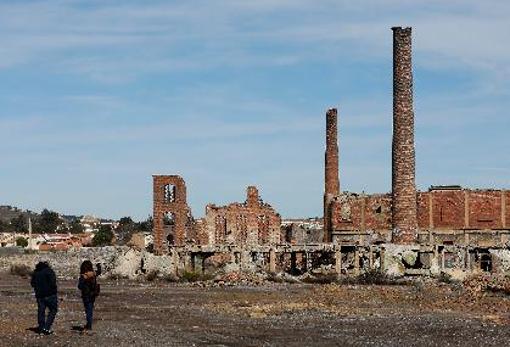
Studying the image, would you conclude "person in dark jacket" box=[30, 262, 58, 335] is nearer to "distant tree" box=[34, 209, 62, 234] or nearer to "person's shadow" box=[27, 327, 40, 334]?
"person's shadow" box=[27, 327, 40, 334]

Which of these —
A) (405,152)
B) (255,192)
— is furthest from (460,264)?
(255,192)

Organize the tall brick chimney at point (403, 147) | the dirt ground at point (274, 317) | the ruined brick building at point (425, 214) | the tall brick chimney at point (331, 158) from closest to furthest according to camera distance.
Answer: the dirt ground at point (274, 317) < the tall brick chimney at point (403, 147) < the ruined brick building at point (425, 214) < the tall brick chimney at point (331, 158)

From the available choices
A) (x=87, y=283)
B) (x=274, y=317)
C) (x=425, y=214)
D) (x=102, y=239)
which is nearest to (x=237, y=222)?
(x=425, y=214)

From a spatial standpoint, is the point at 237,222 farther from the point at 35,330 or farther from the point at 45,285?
the point at 45,285

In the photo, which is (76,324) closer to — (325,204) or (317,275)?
(317,275)

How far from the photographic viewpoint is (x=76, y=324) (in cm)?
2278

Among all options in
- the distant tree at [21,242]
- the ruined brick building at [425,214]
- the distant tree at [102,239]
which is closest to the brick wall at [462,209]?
the ruined brick building at [425,214]

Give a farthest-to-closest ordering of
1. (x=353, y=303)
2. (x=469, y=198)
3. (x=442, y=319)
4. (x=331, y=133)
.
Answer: (x=331, y=133) < (x=469, y=198) < (x=353, y=303) < (x=442, y=319)

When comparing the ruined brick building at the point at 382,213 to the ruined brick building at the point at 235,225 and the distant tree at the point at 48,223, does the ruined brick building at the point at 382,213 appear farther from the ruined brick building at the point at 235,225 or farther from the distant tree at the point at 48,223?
the distant tree at the point at 48,223

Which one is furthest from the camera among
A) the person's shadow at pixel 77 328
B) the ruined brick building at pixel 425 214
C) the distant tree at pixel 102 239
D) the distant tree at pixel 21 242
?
the distant tree at pixel 21 242

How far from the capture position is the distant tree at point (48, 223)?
5999 inches

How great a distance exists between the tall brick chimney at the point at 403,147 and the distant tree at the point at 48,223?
109 m

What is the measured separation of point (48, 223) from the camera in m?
156

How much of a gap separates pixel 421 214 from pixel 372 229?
9.96ft
